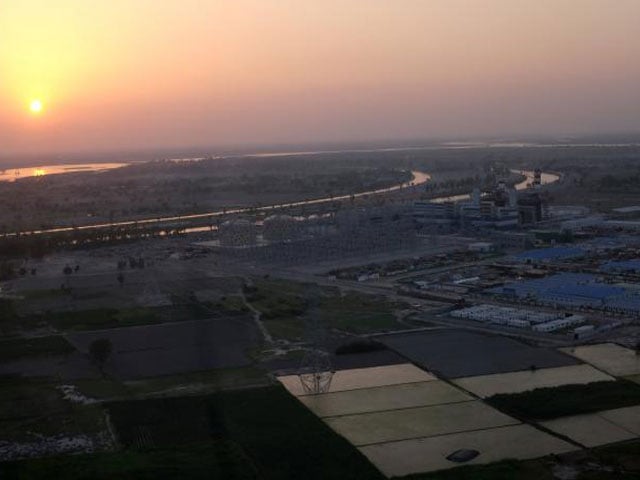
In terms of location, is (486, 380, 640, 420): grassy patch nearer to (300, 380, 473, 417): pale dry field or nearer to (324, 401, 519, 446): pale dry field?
(324, 401, 519, 446): pale dry field

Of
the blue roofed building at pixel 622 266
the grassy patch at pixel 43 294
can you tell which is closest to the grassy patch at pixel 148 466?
the grassy patch at pixel 43 294

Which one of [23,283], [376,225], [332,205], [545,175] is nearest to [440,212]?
[376,225]

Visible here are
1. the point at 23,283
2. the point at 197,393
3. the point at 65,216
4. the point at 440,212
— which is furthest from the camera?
the point at 65,216

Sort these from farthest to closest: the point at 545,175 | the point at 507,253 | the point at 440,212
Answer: the point at 545,175, the point at 440,212, the point at 507,253

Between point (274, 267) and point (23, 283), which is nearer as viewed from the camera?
point (23, 283)

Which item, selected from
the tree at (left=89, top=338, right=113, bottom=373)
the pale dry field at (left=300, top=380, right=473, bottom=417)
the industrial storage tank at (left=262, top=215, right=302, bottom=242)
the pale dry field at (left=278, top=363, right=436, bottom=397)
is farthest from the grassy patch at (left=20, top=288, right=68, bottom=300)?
the pale dry field at (left=300, top=380, right=473, bottom=417)

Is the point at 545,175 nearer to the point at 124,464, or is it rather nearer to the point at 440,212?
the point at 440,212
